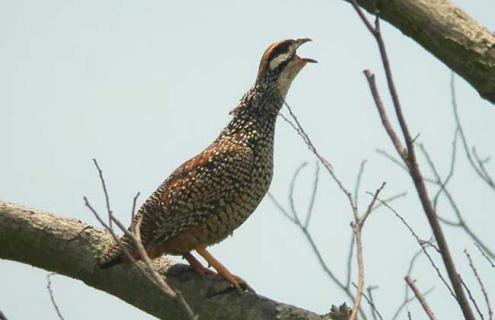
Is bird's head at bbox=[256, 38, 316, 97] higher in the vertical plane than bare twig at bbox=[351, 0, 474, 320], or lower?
higher

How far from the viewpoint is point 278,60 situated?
23.1 ft

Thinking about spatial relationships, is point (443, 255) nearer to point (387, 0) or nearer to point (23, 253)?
point (387, 0)

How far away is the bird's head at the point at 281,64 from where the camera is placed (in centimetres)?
694

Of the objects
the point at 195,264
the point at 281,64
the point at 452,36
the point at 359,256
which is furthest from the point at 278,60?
the point at 359,256

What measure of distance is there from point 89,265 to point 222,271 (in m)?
0.79

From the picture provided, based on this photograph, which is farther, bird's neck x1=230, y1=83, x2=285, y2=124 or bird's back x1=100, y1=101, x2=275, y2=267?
bird's neck x1=230, y1=83, x2=285, y2=124

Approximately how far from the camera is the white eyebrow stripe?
7000 millimetres

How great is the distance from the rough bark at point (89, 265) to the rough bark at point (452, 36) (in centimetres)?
212

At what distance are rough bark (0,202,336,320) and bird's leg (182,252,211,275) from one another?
5 cm

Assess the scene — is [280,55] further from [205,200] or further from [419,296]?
[419,296]

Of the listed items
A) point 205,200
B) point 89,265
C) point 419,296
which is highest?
point 205,200

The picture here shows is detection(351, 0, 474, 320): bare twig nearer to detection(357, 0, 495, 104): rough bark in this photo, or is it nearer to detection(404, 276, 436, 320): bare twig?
detection(404, 276, 436, 320): bare twig

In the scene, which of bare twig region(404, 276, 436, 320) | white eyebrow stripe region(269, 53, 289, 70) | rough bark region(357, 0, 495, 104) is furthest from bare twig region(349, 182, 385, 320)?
white eyebrow stripe region(269, 53, 289, 70)

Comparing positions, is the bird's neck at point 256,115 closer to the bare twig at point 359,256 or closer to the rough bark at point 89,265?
the rough bark at point 89,265
